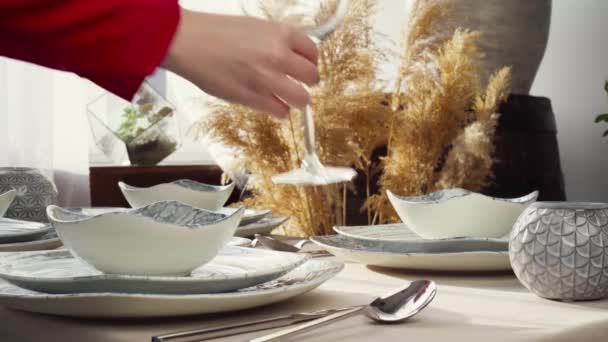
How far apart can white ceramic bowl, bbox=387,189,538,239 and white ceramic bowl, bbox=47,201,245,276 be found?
279 millimetres

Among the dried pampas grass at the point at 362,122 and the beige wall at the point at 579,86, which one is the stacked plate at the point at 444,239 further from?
the beige wall at the point at 579,86

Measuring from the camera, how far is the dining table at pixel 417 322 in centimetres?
54

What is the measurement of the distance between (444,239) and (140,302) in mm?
341

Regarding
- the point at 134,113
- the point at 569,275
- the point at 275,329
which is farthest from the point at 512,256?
the point at 134,113

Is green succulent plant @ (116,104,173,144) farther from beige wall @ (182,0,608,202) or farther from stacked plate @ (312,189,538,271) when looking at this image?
stacked plate @ (312,189,538,271)

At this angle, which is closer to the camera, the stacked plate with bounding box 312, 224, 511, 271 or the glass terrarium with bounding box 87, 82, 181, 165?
the stacked plate with bounding box 312, 224, 511, 271

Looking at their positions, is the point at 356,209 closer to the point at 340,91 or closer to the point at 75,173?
the point at 340,91

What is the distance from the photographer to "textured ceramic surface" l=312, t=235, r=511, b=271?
2.52 feet

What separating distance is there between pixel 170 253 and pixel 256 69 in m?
0.21

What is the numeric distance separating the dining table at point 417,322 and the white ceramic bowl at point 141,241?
46 millimetres

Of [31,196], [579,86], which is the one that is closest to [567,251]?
[31,196]

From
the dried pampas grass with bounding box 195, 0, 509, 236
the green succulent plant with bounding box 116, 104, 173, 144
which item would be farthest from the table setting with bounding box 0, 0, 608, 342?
the green succulent plant with bounding box 116, 104, 173, 144

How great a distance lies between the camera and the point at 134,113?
9.98 ft

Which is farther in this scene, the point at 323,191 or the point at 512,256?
the point at 323,191
